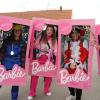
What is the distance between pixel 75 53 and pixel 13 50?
0.93 metres

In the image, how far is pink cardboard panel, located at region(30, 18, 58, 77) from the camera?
480 cm

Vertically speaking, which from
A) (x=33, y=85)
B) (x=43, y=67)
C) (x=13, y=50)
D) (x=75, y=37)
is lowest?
(x=33, y=85)

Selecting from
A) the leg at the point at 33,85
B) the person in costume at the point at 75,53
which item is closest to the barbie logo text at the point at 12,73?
the leg at the point at 33,85

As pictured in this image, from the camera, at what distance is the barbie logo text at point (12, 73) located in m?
4.68

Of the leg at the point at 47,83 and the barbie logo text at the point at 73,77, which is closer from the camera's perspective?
the barbie logo text at the point at 73,77

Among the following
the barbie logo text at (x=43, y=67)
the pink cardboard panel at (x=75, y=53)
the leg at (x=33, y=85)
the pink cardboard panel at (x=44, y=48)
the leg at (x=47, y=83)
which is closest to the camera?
the pink cardboard panel at (x=75, y=53)

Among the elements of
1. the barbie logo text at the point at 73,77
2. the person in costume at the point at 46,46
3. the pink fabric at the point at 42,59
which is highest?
the person in costume at the point at 46,46

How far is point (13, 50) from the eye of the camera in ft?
15.4

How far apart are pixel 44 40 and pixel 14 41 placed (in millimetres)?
473

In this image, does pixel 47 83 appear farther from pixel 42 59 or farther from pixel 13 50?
pixel 13 50

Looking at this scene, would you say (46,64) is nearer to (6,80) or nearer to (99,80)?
(6,80)

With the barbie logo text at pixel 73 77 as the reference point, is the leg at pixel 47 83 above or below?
below

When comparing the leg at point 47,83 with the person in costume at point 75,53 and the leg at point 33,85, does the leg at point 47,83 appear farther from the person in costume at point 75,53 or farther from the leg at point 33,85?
the person in costume at point 75,53

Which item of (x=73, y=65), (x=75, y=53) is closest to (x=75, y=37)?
(x=75, y=53)
